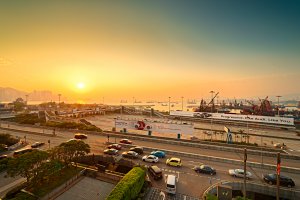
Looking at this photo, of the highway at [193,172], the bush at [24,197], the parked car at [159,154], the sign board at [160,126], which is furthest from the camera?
the sign board at [160,126]

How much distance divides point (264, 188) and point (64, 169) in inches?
1036

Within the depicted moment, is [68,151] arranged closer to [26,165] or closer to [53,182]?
[53,182]

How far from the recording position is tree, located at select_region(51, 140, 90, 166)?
24578mm

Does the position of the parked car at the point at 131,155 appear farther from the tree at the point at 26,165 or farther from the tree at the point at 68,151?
the tree at the point at 26,165

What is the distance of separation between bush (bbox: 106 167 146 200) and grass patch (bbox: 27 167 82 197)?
27.1 feet

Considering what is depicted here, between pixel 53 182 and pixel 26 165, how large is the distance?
13.0 ft

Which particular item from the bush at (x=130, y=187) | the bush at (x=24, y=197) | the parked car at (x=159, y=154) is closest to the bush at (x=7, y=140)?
the bush at (x=24, y=197)

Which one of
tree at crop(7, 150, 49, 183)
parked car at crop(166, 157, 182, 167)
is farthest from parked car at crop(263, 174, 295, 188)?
tree at crop(7, 150, 49, 183)

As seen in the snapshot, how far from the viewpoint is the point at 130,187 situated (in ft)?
60.4

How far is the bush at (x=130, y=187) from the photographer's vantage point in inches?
677

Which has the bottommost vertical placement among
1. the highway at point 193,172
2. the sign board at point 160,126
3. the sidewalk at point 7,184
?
the sidewalk at point 7,184

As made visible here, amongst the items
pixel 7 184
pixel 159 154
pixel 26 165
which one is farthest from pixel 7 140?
pixel 159 154

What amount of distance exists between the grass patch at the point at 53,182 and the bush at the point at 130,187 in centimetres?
825

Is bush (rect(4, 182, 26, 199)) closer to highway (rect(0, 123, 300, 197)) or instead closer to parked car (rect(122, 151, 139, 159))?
highway (rect(0, 123, 300, 197))
